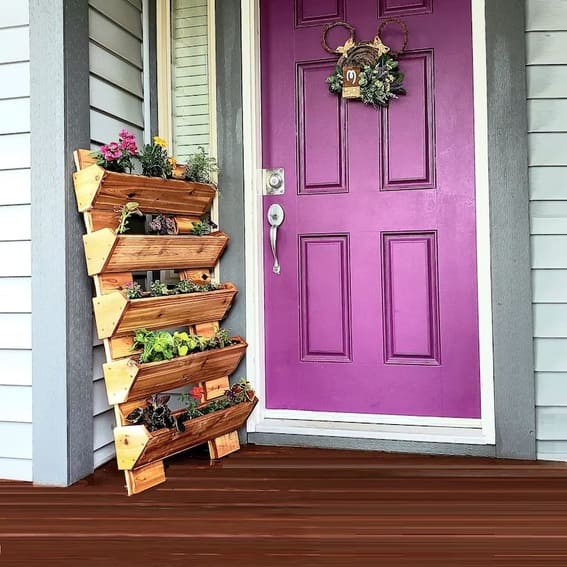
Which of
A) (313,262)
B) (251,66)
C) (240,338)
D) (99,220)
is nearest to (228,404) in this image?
(240,338)

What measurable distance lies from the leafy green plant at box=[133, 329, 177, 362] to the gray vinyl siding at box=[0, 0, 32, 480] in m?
0.38

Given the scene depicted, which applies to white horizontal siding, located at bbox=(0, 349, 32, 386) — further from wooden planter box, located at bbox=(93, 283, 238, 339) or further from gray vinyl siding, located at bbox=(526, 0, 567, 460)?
gray vinyl siding, located at bbox=(526, 0, 567, 460)

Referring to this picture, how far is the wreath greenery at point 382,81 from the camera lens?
2.37 meters

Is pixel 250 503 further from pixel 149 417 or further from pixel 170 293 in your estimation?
pixel 170 293

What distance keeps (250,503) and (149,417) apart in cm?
41

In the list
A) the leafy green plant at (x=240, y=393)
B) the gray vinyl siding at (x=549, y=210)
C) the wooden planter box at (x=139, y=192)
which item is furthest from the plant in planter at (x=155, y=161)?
the gray vinyl siding at (x=549, y=210)

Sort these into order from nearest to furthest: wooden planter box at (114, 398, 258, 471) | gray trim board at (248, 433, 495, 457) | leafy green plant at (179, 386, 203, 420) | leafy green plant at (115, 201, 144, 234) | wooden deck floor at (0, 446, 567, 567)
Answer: wooden deck floor at (0, 446, 567, 567) < wooden planter box at (114, 398, 258, 471) < leafy green plant at (115, 201, 144, 234) < leafy green plant at (179, 386, 203, 420) < gray trim board at (248, 433, 495, 457)

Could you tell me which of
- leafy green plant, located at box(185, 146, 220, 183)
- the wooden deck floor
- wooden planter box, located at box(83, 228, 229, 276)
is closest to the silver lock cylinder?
leafy green plant, located at box(185, 146, 220, 183)

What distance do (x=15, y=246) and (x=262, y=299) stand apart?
0.91 metres

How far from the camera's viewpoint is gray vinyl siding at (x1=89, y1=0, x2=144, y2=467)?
217cm

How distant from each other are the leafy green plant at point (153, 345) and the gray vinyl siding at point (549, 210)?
1236mm

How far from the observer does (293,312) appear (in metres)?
2.50

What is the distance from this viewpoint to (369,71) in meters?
2.38

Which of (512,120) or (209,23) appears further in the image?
(209,23)
